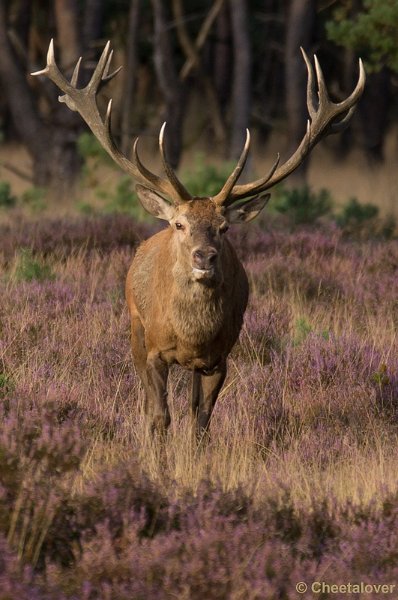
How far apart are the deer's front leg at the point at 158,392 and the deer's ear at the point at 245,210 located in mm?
806

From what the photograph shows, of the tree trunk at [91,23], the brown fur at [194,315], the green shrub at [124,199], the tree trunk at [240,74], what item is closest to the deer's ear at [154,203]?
the brown fur at [194,315]

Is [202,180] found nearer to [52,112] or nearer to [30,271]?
[30,271]

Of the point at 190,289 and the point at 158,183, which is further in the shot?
the point at 158,183

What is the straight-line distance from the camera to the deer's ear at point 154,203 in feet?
22.5

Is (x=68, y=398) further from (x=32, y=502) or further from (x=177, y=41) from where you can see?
(x=177, y=41)

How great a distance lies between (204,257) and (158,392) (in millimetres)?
782

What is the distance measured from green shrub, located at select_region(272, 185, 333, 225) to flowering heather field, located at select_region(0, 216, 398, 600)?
11.0ft

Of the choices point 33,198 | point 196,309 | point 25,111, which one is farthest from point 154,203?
point 25,111

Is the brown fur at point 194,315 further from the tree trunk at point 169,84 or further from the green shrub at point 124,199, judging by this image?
the tree trunk at point 169,84

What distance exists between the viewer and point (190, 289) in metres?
6.46

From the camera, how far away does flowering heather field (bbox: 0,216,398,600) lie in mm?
4168

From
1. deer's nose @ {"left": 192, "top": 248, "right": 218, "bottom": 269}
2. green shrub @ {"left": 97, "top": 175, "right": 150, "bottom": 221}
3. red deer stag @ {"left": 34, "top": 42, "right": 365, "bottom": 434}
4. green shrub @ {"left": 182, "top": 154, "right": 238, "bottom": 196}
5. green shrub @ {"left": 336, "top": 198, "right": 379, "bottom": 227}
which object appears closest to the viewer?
deer's nose @ {"left": 192, "top": 248, "right": 218, "bottom": 269}

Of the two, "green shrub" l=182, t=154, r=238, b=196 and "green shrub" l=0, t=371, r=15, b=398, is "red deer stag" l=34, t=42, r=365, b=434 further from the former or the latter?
"green shrub" l=182, t=154, r=238, b=196

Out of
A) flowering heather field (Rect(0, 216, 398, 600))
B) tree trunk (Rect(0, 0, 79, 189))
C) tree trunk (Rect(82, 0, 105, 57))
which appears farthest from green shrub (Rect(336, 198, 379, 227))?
tree trunk (Rect(82, 0, 105, 57))
